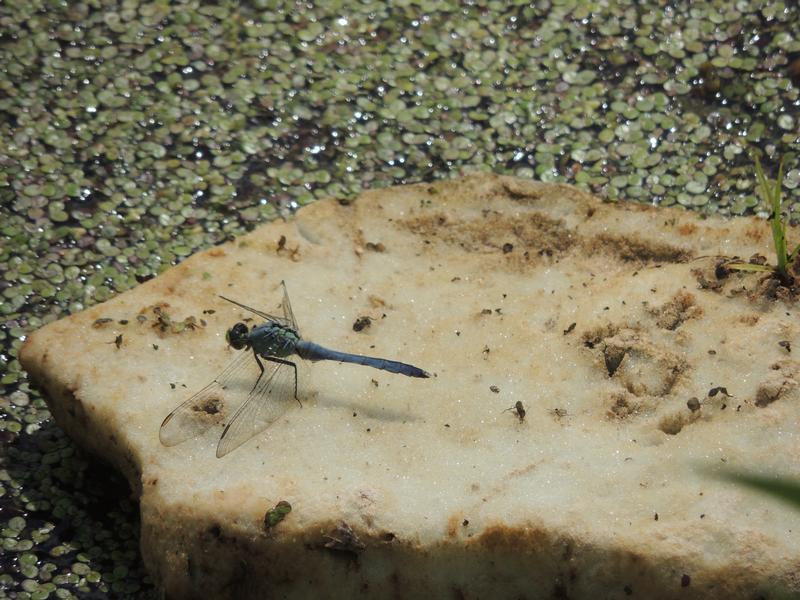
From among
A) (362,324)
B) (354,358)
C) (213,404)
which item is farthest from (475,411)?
(213,404)

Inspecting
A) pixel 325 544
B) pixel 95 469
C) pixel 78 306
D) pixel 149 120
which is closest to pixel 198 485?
pixel 325 544

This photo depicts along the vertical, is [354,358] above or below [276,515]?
above

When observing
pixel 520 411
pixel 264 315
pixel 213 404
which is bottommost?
pixel 213 404

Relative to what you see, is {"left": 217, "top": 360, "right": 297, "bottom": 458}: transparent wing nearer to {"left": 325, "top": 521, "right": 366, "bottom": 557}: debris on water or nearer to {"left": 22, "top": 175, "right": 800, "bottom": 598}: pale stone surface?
{"left": 22, "top": 175, "right": 800, "bottom": 598}: pale stone surface

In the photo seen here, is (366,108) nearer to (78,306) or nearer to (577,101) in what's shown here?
(577,101)

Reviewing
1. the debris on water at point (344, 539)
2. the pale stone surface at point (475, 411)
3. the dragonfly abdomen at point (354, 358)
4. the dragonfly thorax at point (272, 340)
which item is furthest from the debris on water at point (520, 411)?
the dragonfly thorax at point (272, 340)

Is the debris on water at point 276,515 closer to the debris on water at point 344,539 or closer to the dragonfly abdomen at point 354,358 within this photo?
the debris on water at point 344,539

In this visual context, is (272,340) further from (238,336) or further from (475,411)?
(475,411)

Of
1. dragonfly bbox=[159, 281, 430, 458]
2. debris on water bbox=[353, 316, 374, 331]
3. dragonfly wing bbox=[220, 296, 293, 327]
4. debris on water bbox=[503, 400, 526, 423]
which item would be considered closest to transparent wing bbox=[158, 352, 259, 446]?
dragonfly bbox=[159, 281, 430, 458]
